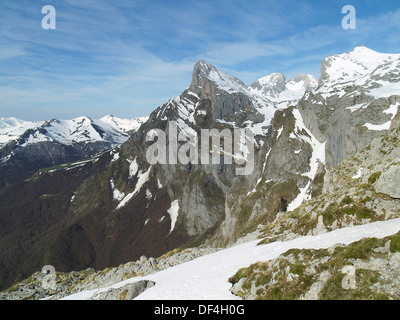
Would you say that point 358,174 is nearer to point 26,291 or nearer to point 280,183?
point 26,291

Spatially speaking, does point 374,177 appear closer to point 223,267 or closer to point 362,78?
point 223,267

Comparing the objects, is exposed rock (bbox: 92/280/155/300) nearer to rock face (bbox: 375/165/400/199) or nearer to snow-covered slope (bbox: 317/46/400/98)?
rock face (bbox: 375/165/400/199)

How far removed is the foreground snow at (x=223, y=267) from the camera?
27.0 meters

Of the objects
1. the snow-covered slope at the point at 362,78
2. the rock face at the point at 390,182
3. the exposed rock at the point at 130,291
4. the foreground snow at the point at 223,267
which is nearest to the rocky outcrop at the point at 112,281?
the exposed rock at the point at 130,291

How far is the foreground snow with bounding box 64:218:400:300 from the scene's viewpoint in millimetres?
26969

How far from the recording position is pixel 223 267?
34.6 metres

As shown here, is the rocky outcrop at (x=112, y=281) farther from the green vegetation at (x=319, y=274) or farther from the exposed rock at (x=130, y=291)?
the green vegetation at (x=319, y=274)

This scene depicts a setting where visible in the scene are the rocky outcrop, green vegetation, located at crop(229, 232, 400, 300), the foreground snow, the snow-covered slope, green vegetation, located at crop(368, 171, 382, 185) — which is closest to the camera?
green vegetation, located at crop(229, 232, 400, 300)

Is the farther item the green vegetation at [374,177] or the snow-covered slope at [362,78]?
the snow-covered slope at [362,78]

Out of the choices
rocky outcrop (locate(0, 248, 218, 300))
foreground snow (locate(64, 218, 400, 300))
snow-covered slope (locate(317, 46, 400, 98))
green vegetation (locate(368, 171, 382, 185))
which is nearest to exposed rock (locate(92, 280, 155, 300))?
rocky outcrop (locate(0, 248, 218, 300))

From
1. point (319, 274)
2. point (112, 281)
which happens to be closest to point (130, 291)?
point (112, 281)

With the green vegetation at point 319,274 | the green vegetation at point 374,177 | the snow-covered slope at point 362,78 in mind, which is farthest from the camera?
the snow-covered slope at point 362,78

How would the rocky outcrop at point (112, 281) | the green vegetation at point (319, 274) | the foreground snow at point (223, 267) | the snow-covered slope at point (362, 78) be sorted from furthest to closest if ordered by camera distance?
the snow-covered slope at point (362, 78) → the rocky outcrop at point (112, 281) → the foreground snow at point (223, 267) → the green vegetation at point (319, 274)
